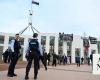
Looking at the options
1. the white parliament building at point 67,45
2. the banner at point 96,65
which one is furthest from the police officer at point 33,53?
the white parliament building at point 67,45

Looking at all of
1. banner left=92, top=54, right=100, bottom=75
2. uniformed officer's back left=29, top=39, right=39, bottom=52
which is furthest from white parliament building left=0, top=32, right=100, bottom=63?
banner left=92, top=54, right=100, bottom=75

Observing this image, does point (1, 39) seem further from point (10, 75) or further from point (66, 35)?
point (10, 75)

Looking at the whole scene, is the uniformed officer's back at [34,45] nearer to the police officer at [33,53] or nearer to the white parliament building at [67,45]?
the police officer at [33,53]

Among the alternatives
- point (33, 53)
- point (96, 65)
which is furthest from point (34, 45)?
point (96, 65)

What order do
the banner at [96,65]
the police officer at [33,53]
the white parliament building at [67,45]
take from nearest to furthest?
the banner at [96,65]
the police officer at [33,53]
the white parliament building at [67,45]

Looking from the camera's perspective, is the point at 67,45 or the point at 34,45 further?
the point at 67,45

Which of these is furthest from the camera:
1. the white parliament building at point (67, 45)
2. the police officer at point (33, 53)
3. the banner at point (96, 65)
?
the white parliament building at point (67, 45)

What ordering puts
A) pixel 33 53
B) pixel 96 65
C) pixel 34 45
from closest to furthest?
pixel 96 65 → pixel 33 53 → pixel 34 45

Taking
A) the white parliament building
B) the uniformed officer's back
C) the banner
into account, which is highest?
the white parliament building

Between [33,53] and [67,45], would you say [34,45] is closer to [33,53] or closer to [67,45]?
[33,53]

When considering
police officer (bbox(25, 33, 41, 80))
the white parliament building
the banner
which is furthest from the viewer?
the white parliament building

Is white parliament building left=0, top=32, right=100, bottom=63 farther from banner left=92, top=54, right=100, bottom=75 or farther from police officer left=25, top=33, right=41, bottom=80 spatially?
banner left=92, top=54, right=100, bottom=75

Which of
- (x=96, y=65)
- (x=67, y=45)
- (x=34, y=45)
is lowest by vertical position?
(x=96, y=65)

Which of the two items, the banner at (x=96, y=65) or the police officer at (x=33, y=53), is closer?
the banner at (x=96, y=65)
